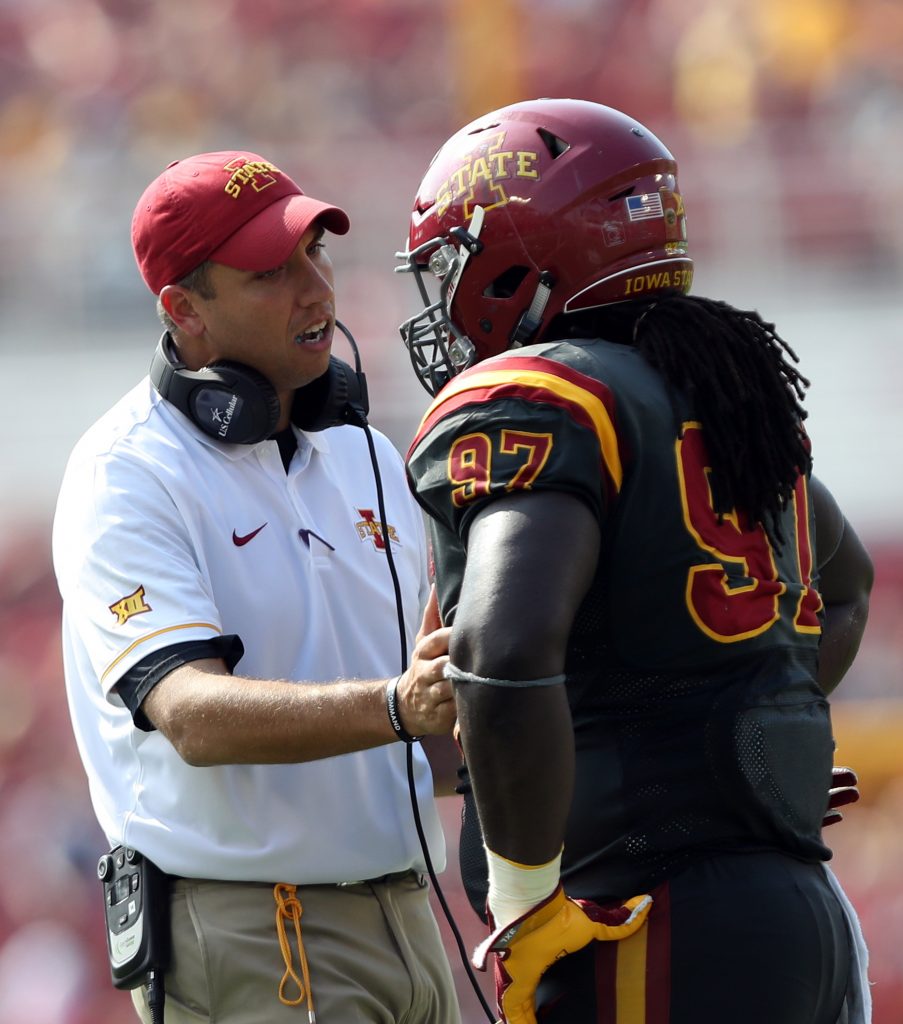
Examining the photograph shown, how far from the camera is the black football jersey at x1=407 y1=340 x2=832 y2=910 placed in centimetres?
173

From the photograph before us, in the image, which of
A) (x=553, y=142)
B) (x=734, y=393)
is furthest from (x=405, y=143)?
(x=734, y=393)

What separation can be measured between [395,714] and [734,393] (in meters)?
0.57

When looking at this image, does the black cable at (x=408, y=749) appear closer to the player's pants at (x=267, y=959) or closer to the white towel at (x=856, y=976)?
the player's pants at (x=267, y=959)

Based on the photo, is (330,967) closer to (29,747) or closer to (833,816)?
(833,816)

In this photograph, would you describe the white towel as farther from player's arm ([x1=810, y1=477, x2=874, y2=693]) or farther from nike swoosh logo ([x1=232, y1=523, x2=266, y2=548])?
nike swoosh logo ([x1=232, y1=523, x2=266, y2=548])

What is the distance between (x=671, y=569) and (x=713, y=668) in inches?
5.1

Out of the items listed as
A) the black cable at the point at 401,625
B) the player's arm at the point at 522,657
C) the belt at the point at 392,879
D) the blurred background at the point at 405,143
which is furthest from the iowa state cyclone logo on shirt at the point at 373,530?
the blurred background at the point at 405,143

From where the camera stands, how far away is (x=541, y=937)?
168 centimetres

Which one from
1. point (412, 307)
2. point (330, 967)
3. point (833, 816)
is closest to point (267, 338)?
point (330, 967)

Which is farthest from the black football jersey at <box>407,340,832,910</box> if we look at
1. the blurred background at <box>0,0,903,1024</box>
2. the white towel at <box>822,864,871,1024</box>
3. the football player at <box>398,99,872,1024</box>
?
the blurred background at <box>0,0,903,1024</box>

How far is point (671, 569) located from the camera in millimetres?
1739

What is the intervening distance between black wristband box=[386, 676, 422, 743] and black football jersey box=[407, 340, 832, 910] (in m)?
0.17

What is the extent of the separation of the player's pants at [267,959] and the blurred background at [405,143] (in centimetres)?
541

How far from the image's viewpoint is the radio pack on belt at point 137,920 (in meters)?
2.24
